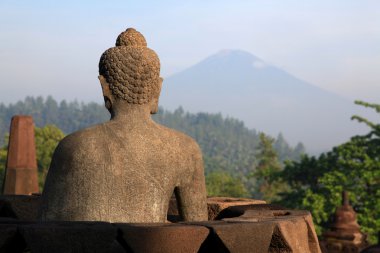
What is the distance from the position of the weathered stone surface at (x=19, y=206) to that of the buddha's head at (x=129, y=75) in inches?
63.4

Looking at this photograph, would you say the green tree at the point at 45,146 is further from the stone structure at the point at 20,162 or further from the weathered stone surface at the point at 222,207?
the weathered stone surface at the point at 222,207

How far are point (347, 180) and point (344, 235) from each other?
10.5 m

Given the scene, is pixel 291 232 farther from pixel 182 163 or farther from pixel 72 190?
pixel 72 190

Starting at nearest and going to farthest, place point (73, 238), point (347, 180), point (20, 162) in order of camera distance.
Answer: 1. point (73, 238)
2. point (20, 162)
3. point (347, 180)

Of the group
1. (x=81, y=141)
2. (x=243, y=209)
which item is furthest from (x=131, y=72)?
(x=243, y=209)

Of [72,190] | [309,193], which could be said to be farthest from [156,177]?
[309,193]

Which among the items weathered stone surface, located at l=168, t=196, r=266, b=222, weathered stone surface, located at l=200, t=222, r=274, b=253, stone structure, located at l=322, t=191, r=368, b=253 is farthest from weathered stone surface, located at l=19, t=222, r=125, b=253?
stone structure, located at l=322, t=191, r=368, b=253

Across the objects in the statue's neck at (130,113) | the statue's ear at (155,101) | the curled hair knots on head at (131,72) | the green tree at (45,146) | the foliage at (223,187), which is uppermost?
the curled hair knots on head at (131,72)

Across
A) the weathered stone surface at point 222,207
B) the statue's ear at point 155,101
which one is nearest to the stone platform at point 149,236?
the weathered stone surface at point 222,207

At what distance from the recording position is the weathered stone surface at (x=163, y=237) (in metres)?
3.69

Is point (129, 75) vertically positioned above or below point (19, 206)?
above

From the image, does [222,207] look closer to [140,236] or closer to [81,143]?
[81,143]

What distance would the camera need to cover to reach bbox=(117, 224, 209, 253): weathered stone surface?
3.69 meters

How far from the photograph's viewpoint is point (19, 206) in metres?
5.97
